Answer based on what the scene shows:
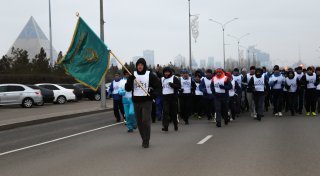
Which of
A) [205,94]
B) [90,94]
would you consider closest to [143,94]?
[205,94]

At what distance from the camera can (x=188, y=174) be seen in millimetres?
7336

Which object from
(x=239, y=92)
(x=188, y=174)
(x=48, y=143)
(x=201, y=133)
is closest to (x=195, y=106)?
(x=239, y=92)

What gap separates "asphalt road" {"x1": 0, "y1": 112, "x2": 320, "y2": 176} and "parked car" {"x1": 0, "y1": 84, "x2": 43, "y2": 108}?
1299cm

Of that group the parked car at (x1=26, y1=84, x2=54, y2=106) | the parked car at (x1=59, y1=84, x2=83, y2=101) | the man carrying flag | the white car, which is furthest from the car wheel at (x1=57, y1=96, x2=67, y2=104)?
the man carrying flag

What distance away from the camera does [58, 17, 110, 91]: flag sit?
11.3 m

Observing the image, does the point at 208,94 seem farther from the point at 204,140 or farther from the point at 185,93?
the point at 204,140

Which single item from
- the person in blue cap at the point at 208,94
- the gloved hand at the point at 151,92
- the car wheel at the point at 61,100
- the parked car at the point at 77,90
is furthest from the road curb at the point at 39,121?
the parked car at the point at 77,90

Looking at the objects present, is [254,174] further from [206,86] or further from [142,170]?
[206,86]

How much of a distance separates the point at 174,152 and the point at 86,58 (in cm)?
346

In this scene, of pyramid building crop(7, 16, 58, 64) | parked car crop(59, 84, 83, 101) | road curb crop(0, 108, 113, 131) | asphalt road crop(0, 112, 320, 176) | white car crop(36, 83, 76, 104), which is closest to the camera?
asphalt road crop(0, 112, 320, 176)

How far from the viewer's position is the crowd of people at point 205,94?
10469mm

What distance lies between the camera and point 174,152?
952 centimetres

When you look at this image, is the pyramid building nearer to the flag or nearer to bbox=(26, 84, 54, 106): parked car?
bbox=(26, 84, 54, 106): parked car

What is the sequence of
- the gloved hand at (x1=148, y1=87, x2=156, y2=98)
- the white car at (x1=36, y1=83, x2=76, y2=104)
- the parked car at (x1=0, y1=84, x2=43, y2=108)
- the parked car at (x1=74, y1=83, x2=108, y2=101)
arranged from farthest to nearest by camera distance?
the parked car at (x1=74, y1=83, x2=108, y2=101) → the white car at (x1=36, y1=83, x2=76, y2=104) → the parked car at (x1=0, y1=84, x2=43, y2=108) → the gloved hand at (x1=148, y1=87, x2=156, y2=98)
